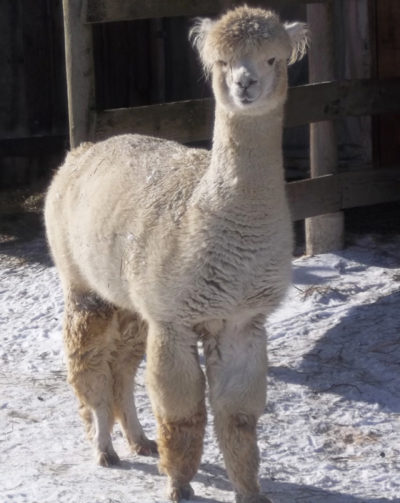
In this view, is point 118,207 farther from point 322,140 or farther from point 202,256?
point 322,140

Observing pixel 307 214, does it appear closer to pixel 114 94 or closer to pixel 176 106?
pixel 176 106

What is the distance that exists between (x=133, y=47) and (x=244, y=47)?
677 centimetres

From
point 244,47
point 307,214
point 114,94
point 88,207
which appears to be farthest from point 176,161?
point 114,94

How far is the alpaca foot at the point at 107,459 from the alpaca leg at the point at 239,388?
0.79m

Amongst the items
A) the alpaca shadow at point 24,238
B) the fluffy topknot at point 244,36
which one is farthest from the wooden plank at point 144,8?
the alpaca shadow at point 24,238

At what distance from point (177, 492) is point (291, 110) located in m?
3.42

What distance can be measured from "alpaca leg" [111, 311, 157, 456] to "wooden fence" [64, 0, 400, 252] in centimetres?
147

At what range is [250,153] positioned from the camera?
420 centimetres

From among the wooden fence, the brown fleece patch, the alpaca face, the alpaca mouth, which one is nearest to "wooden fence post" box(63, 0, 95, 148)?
the wooden fence

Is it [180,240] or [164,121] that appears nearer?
[180,240]

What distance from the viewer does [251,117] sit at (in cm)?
418

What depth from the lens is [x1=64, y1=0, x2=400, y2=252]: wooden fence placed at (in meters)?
6.00

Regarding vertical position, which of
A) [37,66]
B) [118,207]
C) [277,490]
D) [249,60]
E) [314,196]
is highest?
[37,66]

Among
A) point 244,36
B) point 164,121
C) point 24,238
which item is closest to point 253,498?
point 244,36
